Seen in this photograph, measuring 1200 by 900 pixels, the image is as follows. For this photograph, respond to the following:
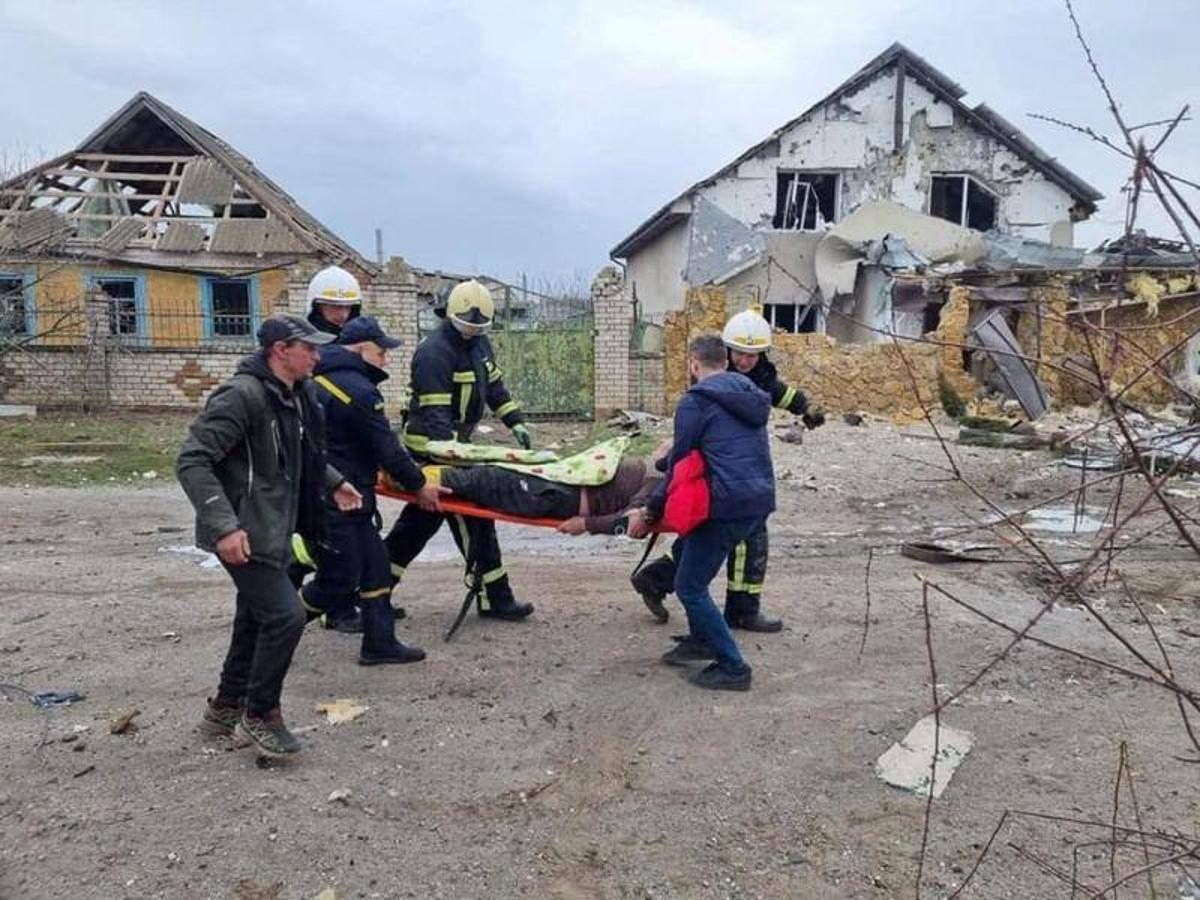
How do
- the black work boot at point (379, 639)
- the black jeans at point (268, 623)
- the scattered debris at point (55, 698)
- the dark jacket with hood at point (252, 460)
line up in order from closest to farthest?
1. the dark jacket with hood at point (252, 460)
2. the black jeans at point (268, 623)
3. the scattered debris at point (55, 698)
4. the black work boot at point (379, 639)

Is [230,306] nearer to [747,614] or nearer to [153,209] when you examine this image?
[153,209]

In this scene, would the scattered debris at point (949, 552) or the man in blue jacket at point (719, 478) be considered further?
the scattered debris at point (949, 552)

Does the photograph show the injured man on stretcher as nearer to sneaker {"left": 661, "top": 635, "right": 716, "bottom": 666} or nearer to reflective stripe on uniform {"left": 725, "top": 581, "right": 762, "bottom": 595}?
sneaker {"left": 661, "top": 635, "right": 716, "bottom": 666}

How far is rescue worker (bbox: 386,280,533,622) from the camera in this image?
4.62m

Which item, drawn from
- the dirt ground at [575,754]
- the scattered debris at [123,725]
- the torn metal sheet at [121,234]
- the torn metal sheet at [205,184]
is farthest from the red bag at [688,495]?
the torn metal sheet at [205,184]

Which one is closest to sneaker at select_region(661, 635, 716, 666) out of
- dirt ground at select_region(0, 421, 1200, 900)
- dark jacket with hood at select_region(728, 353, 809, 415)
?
dirt ground at select_region(0, 421, 1200, 900)

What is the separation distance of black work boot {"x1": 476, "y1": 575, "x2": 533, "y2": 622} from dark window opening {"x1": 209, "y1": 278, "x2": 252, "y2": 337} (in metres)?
14.3

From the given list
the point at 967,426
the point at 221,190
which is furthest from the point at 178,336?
the point at 967,426

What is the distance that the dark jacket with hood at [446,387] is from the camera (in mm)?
4609

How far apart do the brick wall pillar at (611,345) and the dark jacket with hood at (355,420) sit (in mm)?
11287

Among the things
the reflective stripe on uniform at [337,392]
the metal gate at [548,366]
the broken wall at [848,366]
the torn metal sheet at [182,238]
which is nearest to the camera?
the reflective stripe on uniform at [337,392]

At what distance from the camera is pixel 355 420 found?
4.11 metres

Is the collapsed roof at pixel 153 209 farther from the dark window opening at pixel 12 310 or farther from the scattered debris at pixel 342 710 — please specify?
the scattered debris at pixel 342 710

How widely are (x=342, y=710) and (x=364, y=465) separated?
1124 millimetres
